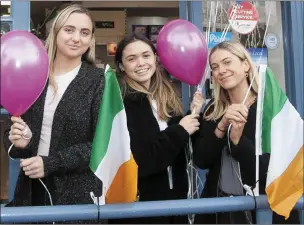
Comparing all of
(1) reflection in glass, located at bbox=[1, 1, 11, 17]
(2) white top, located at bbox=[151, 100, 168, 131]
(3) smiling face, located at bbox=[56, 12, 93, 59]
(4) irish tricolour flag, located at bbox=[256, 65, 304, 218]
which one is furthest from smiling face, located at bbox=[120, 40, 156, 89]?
(1) reflection in glass, located at bbox=[1, 1, 11, 17]

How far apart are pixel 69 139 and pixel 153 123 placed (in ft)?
1.26

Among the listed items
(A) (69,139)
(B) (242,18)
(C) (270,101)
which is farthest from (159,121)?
(B) (242,18)

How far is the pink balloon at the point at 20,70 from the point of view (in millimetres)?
1403

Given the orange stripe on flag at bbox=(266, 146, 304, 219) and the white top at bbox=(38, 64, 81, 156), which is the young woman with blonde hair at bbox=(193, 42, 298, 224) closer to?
the orange stripe on flag at bbox=(266, 146, 304, 219)

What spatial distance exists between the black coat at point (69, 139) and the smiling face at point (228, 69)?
53cm

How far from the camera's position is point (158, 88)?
1.96 metres

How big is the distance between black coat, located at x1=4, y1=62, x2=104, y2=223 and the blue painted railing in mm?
238

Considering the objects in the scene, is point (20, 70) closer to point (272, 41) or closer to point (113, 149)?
point (113, 149)

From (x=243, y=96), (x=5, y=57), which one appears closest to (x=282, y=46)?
(x=243, y=96)

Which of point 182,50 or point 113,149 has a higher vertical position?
point 182,50

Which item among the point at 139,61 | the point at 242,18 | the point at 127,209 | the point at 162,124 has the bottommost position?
the point at 127,209

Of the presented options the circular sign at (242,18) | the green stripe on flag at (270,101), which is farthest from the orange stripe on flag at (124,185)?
the circular sign at (242,18)

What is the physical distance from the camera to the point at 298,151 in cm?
147

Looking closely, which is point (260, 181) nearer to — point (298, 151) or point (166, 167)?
point (298, 151)
